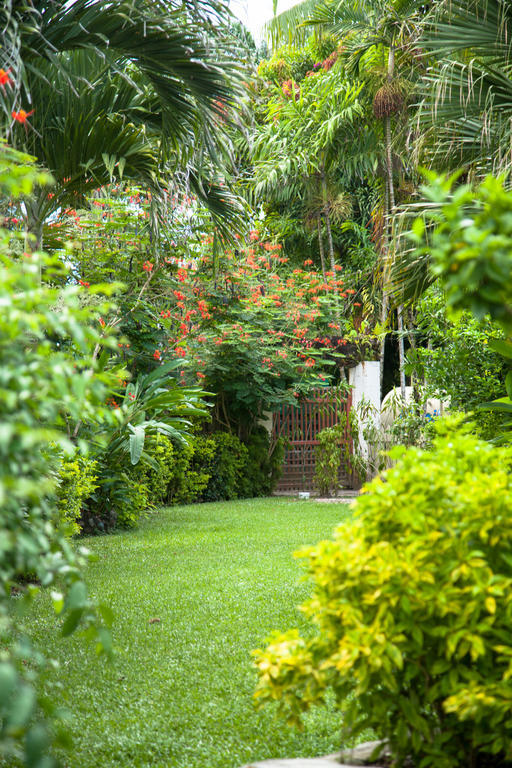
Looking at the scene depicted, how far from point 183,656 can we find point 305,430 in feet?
31.1

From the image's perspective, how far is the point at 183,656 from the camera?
12.3 ft

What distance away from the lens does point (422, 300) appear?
722cm

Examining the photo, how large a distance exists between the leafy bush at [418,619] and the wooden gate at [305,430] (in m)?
10.9

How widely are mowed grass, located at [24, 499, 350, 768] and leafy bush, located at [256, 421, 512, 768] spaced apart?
372 mm

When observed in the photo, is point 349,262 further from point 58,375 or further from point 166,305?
point 58,375

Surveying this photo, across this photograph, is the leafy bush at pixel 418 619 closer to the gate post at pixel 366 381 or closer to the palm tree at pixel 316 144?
the gate post at pixel 366 381

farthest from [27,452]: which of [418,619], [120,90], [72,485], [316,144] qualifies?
[316,144]

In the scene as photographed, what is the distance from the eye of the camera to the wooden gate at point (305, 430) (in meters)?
13.0

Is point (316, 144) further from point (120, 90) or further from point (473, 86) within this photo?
point (120, 90)

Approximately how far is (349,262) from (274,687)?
15.5 metres

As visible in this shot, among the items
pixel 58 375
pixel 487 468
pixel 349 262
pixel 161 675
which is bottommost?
pixel 161 675

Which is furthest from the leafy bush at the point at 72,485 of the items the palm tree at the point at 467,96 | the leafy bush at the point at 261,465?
the leafy bush at the point at 261,465

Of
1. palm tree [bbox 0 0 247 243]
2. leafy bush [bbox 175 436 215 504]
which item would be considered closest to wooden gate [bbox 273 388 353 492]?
leafy bush [bbox 175 436 215 504]

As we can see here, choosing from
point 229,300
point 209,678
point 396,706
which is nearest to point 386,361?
point 229,300
